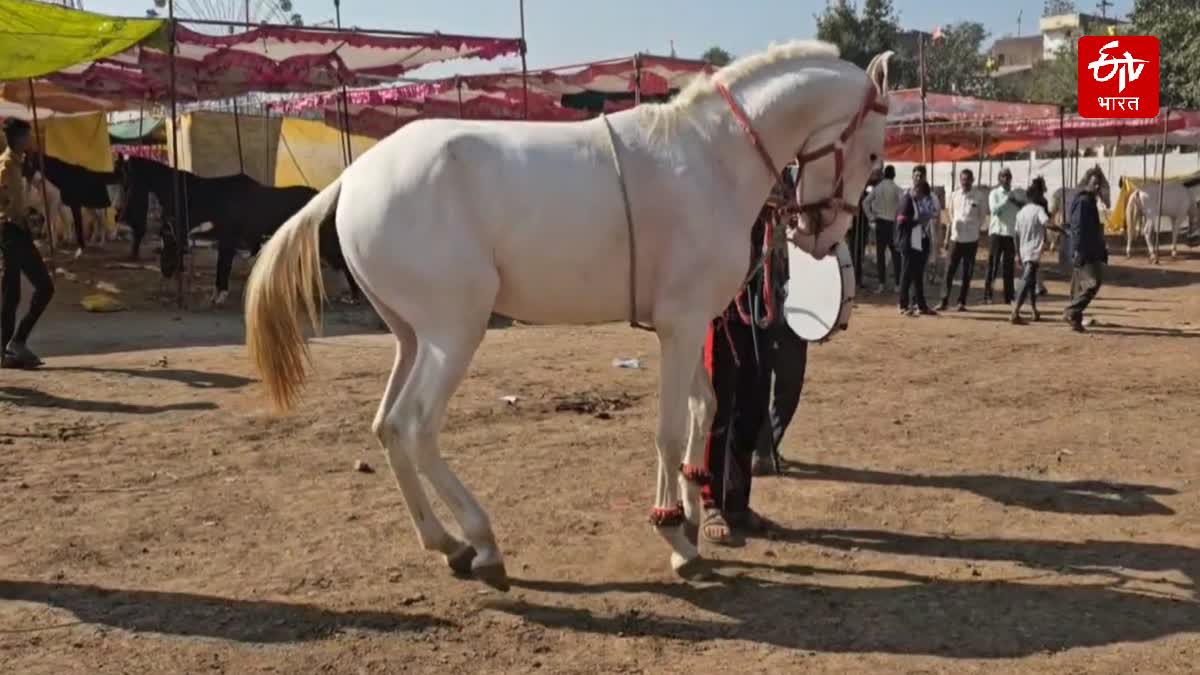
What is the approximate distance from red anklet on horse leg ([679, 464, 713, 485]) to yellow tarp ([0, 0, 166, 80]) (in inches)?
319

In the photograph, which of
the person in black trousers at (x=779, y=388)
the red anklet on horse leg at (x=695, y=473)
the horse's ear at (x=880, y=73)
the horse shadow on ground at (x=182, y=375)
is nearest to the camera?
the horse's ear at (x=880, y=73)

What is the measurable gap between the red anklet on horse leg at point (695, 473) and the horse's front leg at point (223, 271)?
11848 millimetres

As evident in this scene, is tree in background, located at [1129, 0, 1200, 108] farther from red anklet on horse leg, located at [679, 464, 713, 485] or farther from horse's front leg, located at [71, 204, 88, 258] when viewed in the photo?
red anklet on horse leg, located at [679, 464, 713, 485]

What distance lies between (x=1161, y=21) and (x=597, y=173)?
1613 inches

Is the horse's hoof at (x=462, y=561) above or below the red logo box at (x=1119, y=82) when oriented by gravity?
below

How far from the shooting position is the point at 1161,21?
38500 millimetres

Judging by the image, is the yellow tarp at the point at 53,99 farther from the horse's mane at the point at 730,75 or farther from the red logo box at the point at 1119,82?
the red logo box at the point at 1119,82

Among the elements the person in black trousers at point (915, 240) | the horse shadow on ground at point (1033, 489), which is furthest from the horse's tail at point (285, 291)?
the person in black trousers at point (915, 240)

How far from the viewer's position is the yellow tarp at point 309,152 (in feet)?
76.1

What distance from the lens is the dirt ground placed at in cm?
391


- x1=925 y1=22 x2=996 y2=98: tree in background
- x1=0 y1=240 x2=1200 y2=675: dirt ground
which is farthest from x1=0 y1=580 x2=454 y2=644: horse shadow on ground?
x1=925 y1=22 x2=996 y2=98: tree in background

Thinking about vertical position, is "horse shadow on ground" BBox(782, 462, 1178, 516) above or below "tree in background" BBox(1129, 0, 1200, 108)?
below

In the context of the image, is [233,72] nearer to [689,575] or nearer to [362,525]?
[362,525]

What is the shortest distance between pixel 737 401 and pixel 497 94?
17537mm
